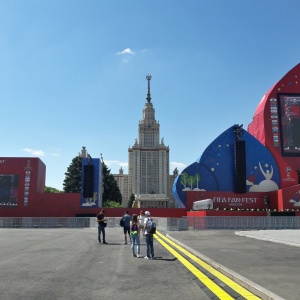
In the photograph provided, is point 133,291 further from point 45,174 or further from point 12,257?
point 45,174

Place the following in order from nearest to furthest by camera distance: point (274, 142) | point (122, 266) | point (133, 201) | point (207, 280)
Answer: point (207, 280) → point (122, 266) → point (274, 142) → point (133, 201)

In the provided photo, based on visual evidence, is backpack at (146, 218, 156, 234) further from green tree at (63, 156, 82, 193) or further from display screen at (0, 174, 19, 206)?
green tree at (63, 156, 82, 193)

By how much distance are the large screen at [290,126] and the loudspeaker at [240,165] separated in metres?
7.50

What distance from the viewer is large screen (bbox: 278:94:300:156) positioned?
59000 mm

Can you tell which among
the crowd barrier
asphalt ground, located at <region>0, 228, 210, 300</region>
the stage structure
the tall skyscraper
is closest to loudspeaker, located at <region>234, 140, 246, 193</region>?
the stage structure

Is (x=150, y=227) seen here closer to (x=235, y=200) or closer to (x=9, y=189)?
(x=235, y=200)

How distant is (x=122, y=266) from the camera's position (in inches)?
420

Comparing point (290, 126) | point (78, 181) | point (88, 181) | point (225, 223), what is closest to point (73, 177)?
point (78, 181)

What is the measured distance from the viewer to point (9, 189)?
54156 millimetres

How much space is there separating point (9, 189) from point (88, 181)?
38.4 feet

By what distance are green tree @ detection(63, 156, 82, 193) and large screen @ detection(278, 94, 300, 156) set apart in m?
54.3

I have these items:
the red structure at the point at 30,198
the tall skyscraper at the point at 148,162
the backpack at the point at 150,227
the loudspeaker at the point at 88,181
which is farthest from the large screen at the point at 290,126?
the tall skyscraper at the point at 148,162

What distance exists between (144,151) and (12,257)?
167 meters

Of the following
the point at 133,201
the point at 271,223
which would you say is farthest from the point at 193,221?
the point at 133,201
